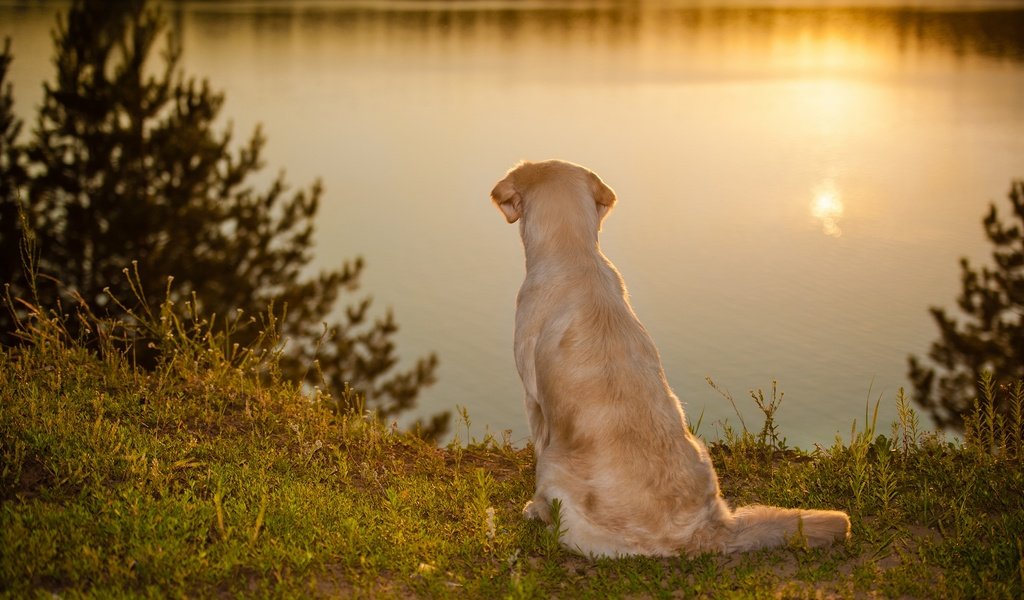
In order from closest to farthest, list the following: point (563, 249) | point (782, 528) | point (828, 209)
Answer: point (782, 528) < point (563, 249) < point (828, 209)

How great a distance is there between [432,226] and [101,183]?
23.7ft

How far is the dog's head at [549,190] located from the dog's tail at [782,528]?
1.96 metres

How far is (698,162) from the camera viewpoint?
71.0 ft

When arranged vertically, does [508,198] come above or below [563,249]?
above

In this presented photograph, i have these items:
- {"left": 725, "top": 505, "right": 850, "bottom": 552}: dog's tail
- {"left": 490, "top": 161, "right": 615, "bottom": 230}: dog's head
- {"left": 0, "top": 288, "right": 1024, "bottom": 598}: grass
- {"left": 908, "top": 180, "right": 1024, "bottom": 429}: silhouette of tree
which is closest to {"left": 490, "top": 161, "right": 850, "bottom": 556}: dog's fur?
{"left": 725, "top": 505, "right": 850, "bottom": 552}: dog's tail

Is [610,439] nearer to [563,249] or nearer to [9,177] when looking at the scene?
[563,249]

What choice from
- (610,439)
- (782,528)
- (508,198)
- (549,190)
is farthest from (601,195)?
(782,528)

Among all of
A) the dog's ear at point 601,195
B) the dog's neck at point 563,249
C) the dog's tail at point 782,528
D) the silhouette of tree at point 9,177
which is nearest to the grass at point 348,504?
the dog's tail at point 782,528

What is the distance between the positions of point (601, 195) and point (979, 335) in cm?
969

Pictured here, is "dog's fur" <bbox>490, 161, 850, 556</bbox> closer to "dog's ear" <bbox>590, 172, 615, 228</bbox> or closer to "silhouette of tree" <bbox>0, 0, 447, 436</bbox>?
"dog's ear" <bbox>590, 172, 615, 228</bbox>

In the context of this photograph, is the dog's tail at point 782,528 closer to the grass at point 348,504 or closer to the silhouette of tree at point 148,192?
the grass at point 348,504

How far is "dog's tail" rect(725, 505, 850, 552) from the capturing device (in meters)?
5.04

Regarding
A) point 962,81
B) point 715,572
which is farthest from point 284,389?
point 962,81

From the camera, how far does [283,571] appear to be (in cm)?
486
